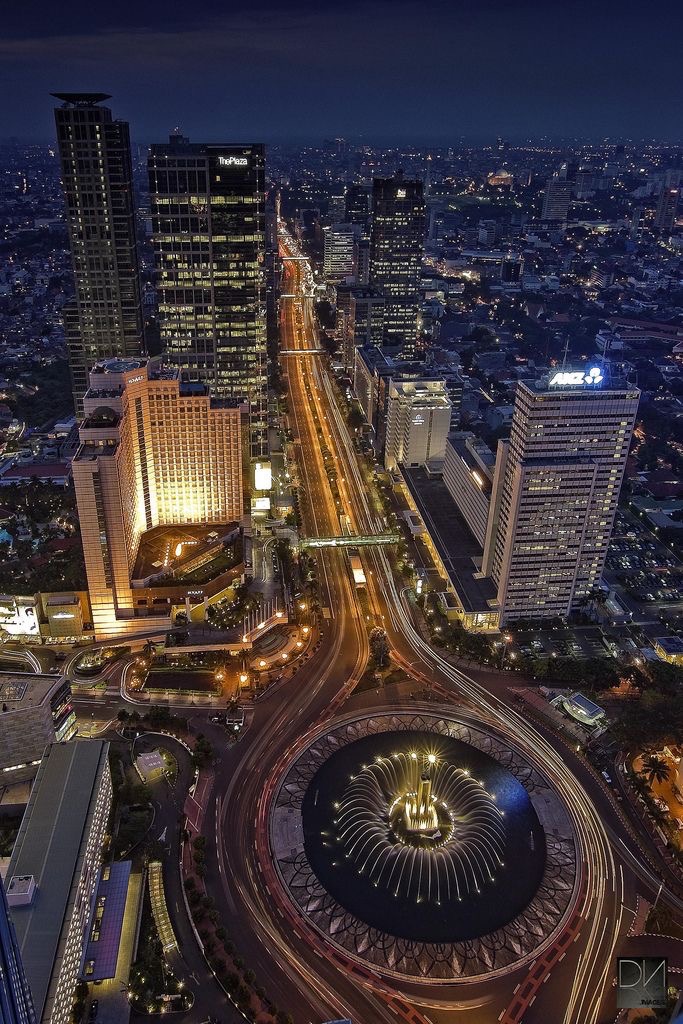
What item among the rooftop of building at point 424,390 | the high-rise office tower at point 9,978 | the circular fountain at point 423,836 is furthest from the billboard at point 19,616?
the rooftop of building at point 424,390

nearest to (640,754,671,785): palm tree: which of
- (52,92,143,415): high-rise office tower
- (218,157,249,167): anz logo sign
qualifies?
(218,157,249,167): anz logo sign

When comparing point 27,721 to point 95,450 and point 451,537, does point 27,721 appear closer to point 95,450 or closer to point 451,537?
point 95,450

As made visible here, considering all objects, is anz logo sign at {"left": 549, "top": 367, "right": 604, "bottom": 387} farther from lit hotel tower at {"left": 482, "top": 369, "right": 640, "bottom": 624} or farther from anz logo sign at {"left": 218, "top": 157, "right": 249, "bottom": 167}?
anz logo sign at {"left": 218, "top": 157, "right": 249, "bottom": 167}

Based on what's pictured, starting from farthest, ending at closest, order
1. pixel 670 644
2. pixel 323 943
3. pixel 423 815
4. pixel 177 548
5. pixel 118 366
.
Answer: pixel 177 548, pixel 118 366, pixel 670 644, pixel 423 815, pixel 323 943

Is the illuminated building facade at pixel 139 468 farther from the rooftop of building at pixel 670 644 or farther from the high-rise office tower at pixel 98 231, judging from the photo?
the rooftop of building at pixel 670 644

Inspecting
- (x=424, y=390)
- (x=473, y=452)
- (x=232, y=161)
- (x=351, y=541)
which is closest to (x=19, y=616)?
(x=351, y=541)

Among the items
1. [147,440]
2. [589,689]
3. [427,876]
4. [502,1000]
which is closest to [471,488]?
[589,689]

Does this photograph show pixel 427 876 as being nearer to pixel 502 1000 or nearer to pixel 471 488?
pixel 502 1000
